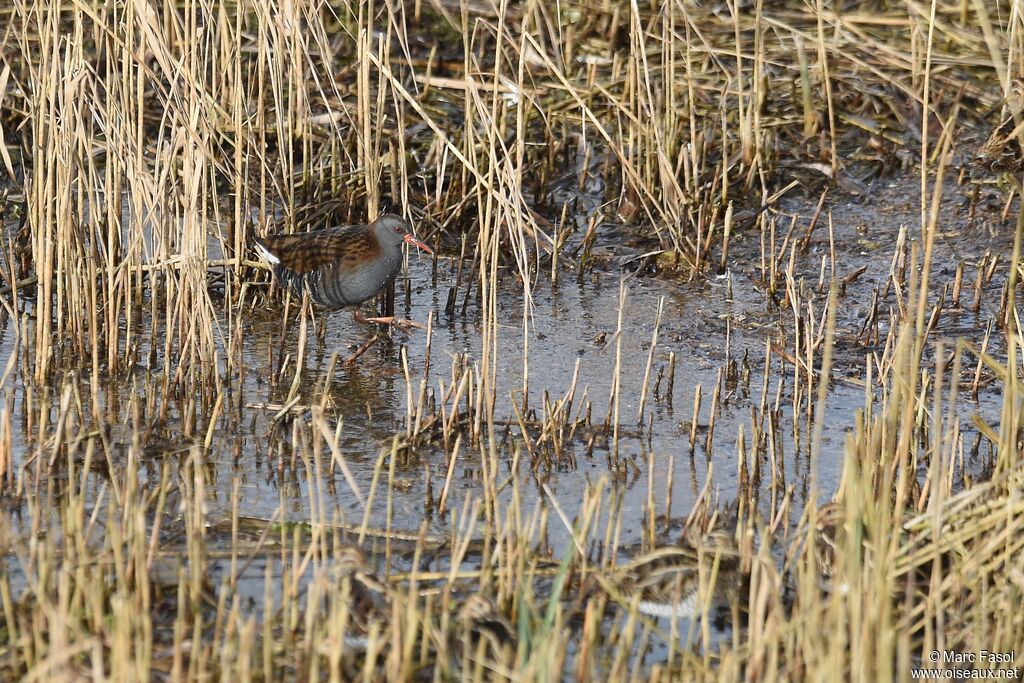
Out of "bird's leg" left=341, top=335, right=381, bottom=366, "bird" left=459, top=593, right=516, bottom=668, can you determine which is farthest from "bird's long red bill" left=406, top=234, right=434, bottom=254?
"bird" left=459, top=593, right=516, bottom=668

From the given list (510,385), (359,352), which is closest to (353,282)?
(359,352)

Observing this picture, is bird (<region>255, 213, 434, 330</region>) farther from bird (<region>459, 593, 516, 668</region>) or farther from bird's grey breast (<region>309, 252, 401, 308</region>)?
bird (<region>459, 593, 516, 668</region>)

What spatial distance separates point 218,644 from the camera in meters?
3.65

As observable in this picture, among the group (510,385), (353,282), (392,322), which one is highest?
Answer: (353,282)

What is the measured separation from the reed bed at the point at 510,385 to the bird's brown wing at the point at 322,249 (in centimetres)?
19

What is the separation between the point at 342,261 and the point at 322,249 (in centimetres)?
18

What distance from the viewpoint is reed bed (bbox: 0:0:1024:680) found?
12.0ft

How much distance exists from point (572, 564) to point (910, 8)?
5.84 meters

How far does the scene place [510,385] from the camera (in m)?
5.96

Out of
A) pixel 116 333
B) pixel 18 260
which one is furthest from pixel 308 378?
pixel 18 260

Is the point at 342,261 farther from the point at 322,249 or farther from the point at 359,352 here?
the point at 359,352

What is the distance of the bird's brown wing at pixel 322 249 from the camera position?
21.8 feet

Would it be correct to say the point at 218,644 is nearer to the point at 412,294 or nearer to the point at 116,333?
the point at 116,333

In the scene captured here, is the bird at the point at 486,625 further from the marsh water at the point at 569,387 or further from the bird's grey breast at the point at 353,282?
the bird's grey breast at the point at 353,282
